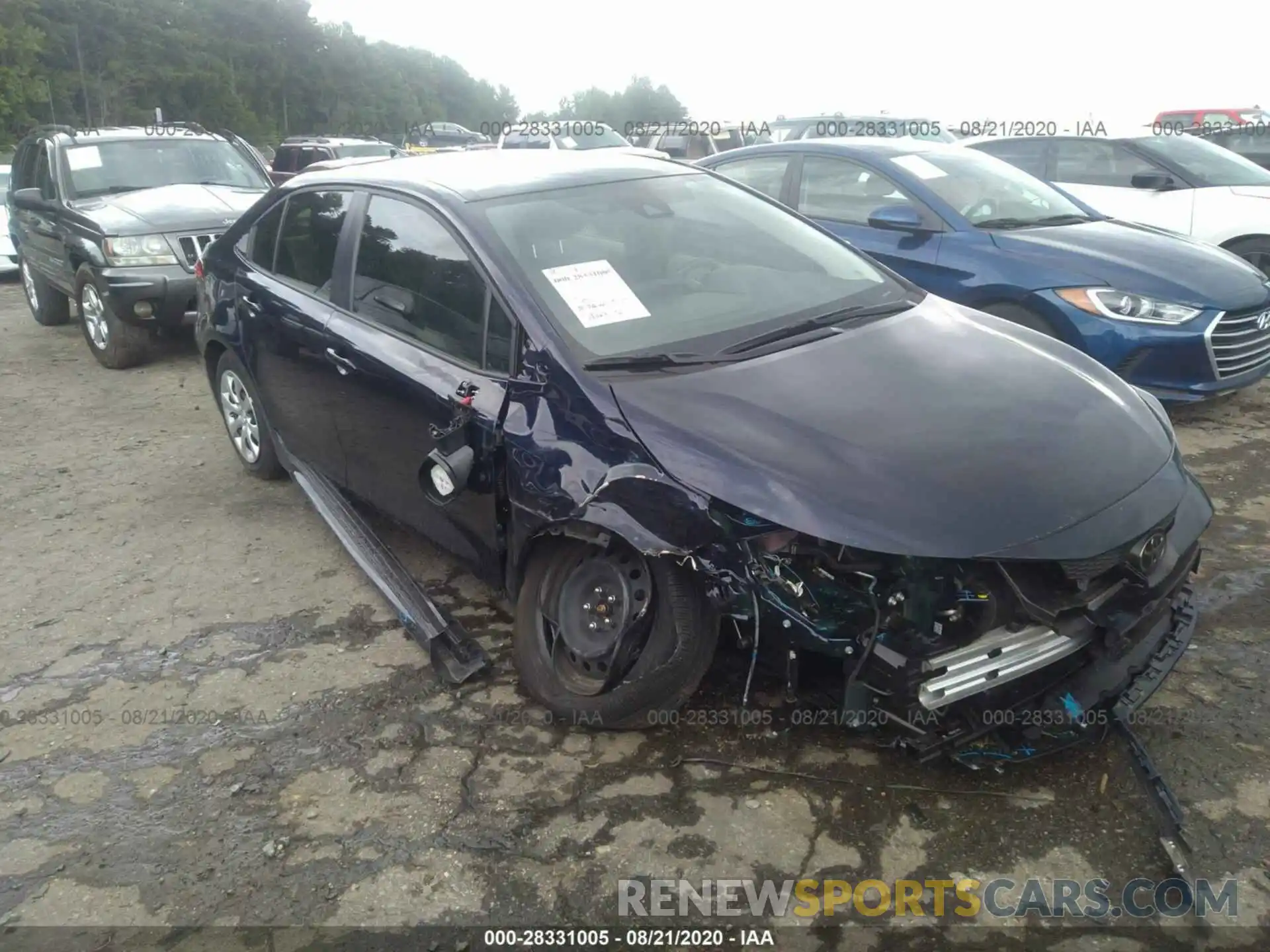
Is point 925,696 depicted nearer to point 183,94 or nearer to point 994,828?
point 994,828

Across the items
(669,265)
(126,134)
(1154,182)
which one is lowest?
(1154,182)

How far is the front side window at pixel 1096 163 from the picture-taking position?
307 inches

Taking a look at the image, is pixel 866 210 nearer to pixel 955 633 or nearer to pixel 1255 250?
pixel 1255 250

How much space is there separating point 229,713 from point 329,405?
1.31m

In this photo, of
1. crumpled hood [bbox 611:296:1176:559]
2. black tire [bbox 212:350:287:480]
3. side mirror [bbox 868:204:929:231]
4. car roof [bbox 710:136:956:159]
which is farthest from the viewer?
car roof [bbox 710:136:956:159]

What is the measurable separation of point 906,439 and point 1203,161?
21.9 ft

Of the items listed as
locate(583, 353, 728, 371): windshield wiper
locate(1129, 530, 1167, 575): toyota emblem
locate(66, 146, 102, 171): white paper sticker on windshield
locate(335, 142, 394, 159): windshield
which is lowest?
locate(1129, 530, 1167, 575): toyota emblem

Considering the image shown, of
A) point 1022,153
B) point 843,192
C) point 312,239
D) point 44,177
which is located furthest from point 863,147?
point 44,177

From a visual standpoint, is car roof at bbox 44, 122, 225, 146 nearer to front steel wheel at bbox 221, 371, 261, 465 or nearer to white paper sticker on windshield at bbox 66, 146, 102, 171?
white paper sticker on windshield at bbox 66, 146, 102, 171

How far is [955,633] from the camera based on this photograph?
246cm

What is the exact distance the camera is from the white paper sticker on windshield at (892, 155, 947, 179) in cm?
585

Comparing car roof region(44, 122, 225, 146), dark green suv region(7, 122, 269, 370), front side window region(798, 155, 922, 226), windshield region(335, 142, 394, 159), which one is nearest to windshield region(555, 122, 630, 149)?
windshield region(335, 142, 394, 159)

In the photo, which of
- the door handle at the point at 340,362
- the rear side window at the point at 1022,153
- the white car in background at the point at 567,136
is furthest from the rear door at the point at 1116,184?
the white car in background at the point at 567,136

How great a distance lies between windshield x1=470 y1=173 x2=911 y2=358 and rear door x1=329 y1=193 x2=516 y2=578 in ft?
0.73
